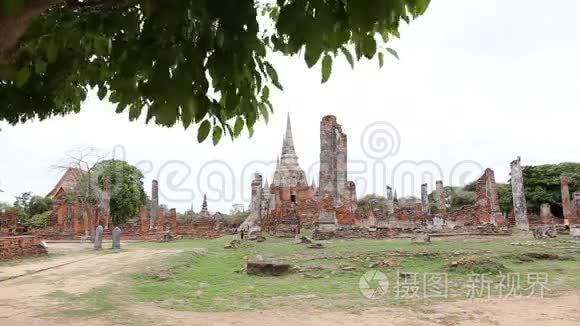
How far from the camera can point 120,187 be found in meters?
34.9

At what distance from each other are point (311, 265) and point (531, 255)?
5.42 metres

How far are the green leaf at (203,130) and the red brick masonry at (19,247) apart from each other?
13.4 metres

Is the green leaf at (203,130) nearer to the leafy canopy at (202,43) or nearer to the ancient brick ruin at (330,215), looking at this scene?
the leafy canopy at (202,43)

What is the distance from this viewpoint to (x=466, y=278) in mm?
8875

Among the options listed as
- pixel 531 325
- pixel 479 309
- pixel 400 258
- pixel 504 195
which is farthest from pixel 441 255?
pixel 504 195

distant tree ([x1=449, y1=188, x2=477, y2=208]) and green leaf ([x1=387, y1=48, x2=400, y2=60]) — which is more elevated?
distant tree ([x1=449, y1=188, x2=477, y2=208])

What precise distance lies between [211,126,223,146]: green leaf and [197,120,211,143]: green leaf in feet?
0.61

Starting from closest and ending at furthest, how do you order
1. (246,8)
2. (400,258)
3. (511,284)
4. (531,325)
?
(246,8)
(531,325)
(511,284)
(400,258)

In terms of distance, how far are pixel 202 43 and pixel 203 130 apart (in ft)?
1.39

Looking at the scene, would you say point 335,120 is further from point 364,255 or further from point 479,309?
point 479,309

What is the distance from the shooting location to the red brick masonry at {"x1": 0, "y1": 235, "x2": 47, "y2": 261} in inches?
528

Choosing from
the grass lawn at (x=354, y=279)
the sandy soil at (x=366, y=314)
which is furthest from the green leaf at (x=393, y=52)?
the grass lawn at (x=354, y=279)

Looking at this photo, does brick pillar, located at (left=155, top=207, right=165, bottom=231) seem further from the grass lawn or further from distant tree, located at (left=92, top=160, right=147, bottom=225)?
the grass lawn

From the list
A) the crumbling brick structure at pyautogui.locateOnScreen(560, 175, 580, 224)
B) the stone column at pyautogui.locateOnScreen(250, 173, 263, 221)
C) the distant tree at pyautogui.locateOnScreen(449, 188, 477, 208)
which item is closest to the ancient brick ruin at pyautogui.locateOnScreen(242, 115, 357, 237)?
the stone column at pyautogui.locateOnScreen(250, 173, 263, 221)
